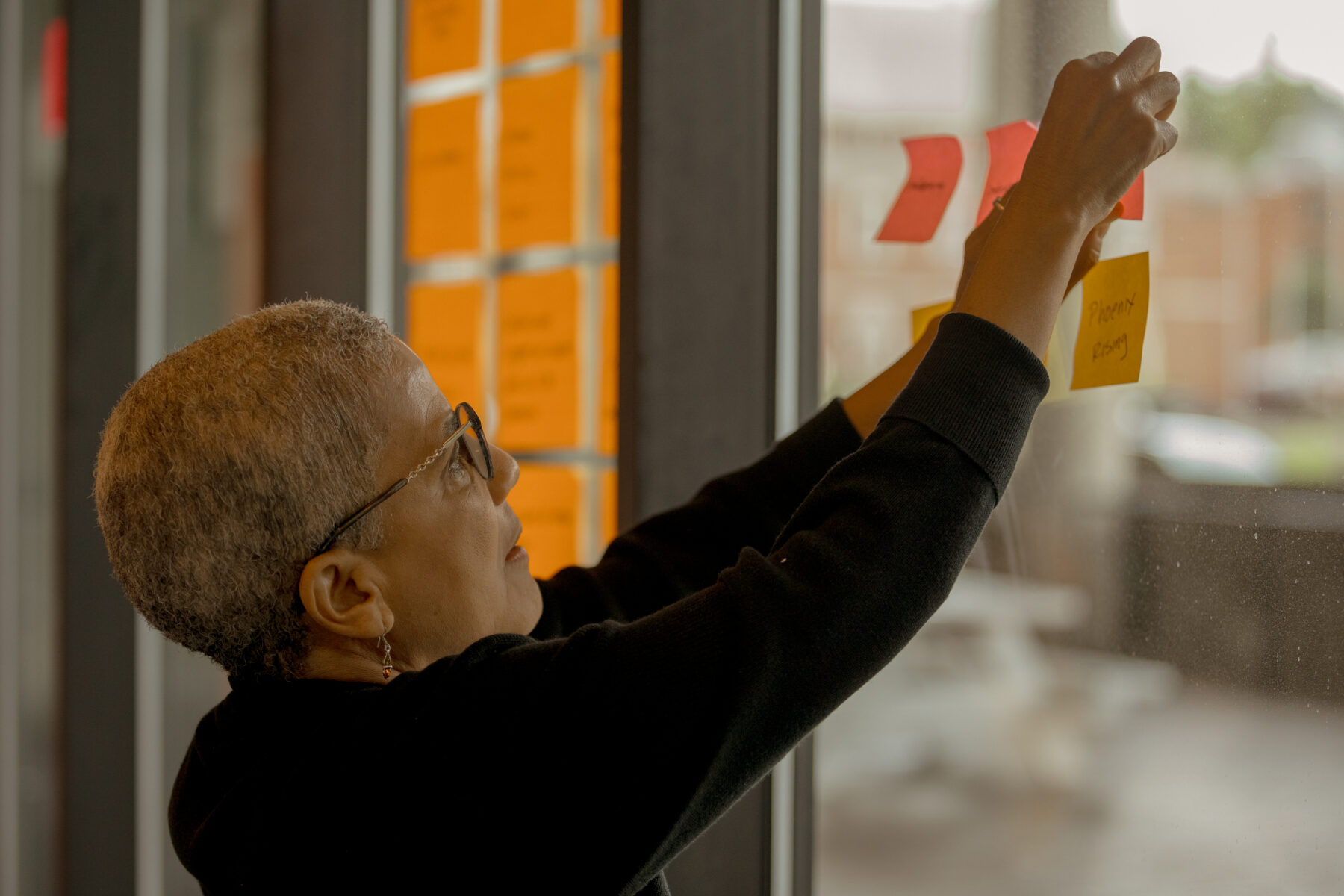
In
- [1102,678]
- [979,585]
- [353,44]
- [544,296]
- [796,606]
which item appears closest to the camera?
[796,606]

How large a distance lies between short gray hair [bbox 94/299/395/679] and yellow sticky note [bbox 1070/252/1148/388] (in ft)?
1.90

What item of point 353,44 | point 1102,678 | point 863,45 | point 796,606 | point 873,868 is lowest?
point 873,868

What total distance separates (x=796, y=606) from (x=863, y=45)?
795 mm

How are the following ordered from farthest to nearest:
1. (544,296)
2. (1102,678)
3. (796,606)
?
(544,296) → (1102,678) → (796,606)

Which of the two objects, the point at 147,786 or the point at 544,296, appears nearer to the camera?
the point at 544,296

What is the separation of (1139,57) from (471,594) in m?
0.65

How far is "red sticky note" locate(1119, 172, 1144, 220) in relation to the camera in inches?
36.6

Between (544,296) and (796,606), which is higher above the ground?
(544,296)

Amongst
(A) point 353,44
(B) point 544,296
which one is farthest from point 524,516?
(A) point 353,44

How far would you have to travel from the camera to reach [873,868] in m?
1.28

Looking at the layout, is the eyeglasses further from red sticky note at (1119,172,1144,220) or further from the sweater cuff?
red sticky note at (1119,172,1144,220)

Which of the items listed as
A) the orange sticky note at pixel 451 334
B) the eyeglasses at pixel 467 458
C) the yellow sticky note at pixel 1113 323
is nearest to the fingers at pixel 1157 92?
the yellow sticky note at pixel 1113 323

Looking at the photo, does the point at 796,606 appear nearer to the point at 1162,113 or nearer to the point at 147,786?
the point at 1162,113

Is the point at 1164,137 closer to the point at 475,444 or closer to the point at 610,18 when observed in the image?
the point at 475,444
